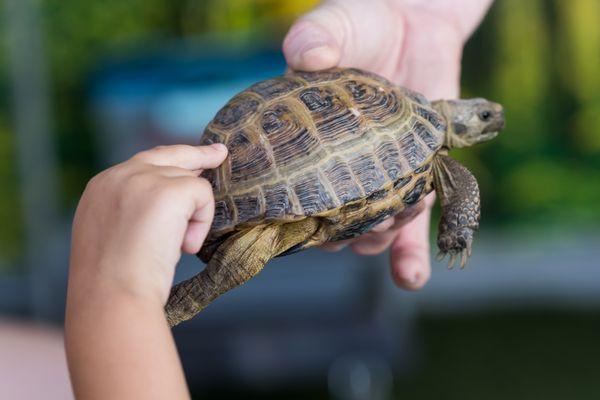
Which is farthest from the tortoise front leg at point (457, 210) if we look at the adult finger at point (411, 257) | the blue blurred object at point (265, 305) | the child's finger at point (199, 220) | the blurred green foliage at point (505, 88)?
the blurred green foliage at point (505, 88)

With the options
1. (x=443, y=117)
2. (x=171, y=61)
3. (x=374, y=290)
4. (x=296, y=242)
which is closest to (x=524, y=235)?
(x=374, y=290)

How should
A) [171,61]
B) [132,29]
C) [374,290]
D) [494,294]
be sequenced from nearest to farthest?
1. [374,290]
2. [171,61]
3. [132,29]
4. [494,294]

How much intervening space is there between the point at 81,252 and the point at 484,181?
3677 mm

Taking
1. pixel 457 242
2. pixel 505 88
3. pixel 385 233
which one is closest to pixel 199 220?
pixel 457 242

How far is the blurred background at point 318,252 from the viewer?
12.7 feet

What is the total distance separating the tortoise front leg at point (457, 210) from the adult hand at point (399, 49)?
0.29ft

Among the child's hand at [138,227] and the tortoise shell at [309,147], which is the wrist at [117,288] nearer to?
the child's hand at [138,227]

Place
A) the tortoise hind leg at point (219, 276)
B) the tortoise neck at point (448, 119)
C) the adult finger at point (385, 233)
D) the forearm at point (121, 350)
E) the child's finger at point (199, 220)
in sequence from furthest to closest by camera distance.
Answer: the tortoise neck at point (448, 119) → the adult finger at point (385, 233) → the tortoise hind leg at point (219, 276) → the child's finger at point (199, 220) → the forearm at point (121, 350)

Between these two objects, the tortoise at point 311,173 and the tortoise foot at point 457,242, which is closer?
the tortoise at point 311,173

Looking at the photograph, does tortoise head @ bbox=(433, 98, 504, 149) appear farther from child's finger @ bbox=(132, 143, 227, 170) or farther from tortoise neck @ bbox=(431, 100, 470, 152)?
child's finger @ bbox=(132, 143, 227, 170)

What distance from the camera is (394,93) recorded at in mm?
2031

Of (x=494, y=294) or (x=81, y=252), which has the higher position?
(x=81, y=252)

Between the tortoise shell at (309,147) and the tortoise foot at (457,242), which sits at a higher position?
the tortoise shell at (309,147)

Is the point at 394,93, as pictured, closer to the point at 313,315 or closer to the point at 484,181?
the point at 313,315
